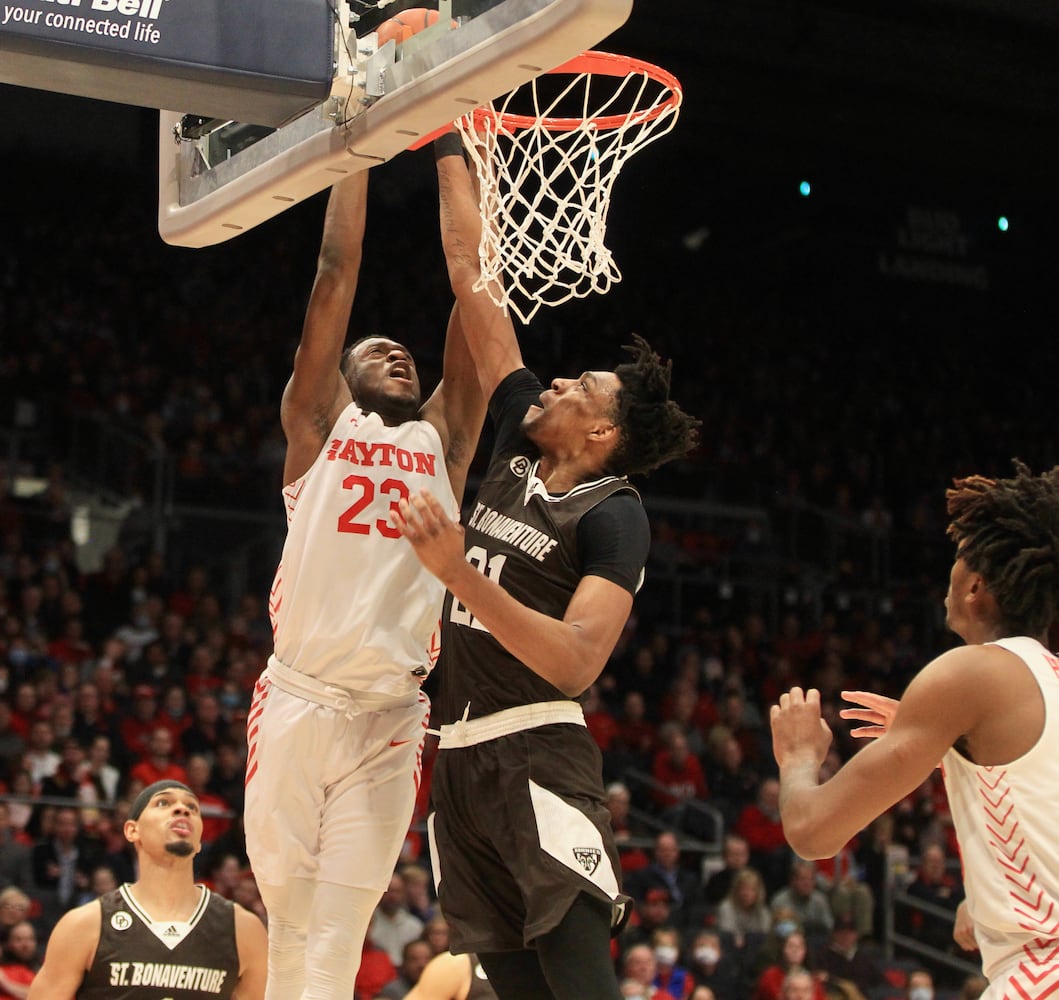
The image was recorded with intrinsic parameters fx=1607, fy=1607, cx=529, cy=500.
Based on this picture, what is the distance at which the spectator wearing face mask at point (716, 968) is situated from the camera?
368 inches

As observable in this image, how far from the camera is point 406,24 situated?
11.7 feet

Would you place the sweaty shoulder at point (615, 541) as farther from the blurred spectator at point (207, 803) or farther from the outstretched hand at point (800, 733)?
the blurred spectator at point (207, 803)

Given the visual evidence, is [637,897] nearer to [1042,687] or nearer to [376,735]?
[376,735]

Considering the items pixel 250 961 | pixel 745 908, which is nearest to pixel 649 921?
pixel 745 908

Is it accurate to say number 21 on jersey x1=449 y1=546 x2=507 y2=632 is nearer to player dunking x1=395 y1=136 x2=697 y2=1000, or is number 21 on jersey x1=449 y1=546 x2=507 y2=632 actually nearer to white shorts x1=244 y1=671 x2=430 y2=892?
player dunking x1=395 y1=136 x2=697 y2=1000

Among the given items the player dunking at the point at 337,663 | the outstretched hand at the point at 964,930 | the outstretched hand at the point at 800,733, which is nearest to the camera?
the outstretched hand at the point at 800,733

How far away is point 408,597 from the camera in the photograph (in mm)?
4273

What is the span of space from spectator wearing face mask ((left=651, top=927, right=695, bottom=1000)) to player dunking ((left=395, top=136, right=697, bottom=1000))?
5.55 m

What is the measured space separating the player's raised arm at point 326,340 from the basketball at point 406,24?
0.78 m

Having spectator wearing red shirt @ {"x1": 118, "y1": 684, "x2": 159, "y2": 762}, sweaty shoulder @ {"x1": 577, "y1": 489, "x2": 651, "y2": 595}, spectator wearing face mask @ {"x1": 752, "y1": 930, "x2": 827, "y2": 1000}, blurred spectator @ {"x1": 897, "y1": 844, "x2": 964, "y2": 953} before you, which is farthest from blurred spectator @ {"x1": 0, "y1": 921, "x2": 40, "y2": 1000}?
blurred spectator @ {"x1": 897, "y1": 844, "x2": 964, "y2": 953}

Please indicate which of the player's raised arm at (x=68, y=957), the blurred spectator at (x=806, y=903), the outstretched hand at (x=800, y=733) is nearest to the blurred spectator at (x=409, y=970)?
the player's raised arm at (x=68, y=957)

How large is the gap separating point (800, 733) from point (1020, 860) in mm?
443

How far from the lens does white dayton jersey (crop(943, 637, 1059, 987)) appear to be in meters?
2.66

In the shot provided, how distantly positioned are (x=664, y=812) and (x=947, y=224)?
1057 centimetres
